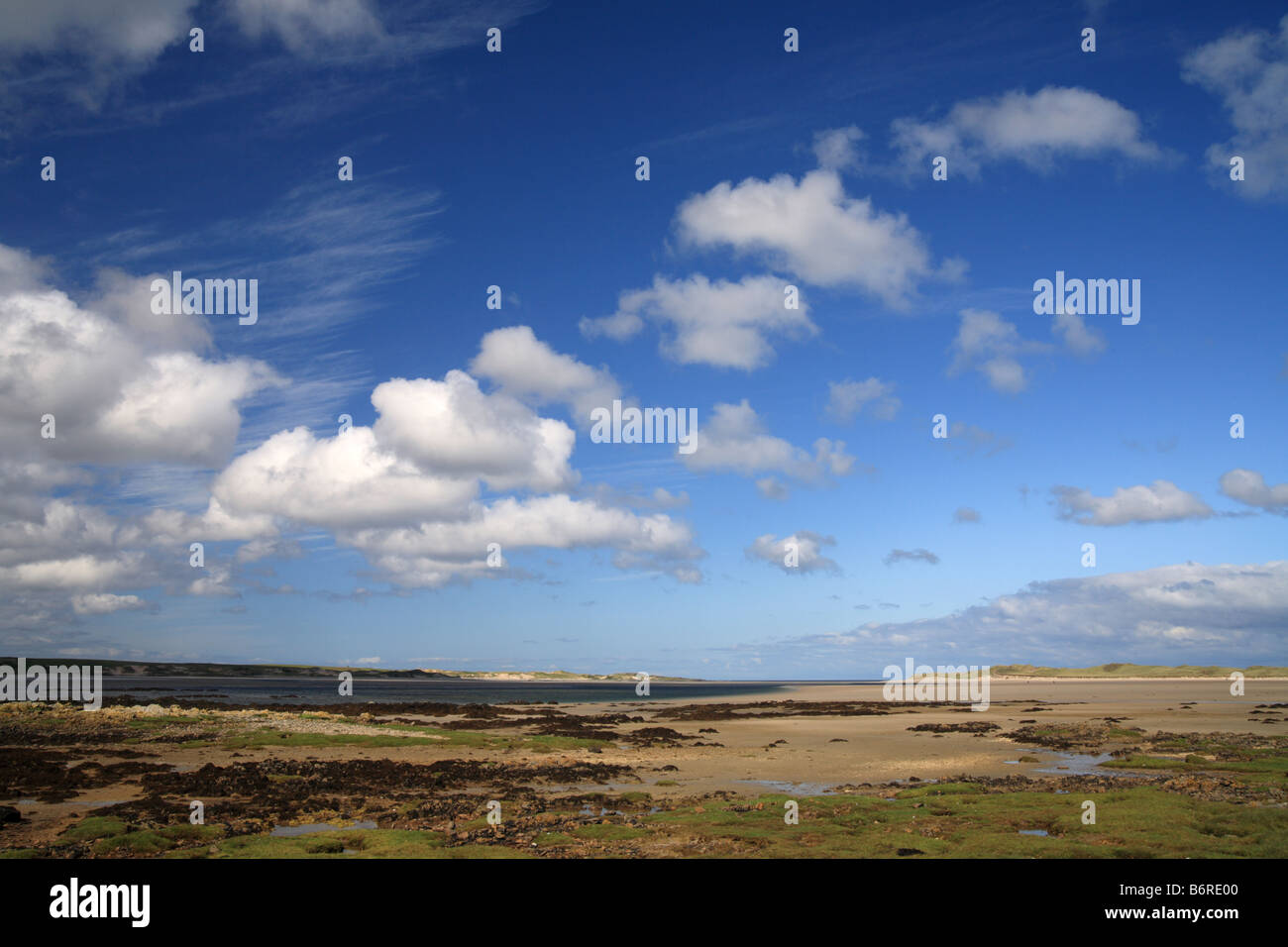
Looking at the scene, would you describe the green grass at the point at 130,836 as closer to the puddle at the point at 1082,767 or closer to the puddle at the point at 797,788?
the puddle at the point at 797,788

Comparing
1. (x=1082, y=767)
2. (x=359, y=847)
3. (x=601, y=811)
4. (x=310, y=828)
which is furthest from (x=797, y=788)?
(x=310, y=828)

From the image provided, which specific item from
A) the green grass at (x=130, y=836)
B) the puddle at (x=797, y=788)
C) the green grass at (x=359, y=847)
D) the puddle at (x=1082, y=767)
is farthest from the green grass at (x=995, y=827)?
the green grass at (x=130, y=836)

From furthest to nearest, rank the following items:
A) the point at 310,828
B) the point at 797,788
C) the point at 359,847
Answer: the point at 797,788
the point at 310,828
the point at 359,847

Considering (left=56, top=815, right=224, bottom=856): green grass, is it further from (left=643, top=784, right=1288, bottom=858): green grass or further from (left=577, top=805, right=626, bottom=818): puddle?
(left=643, top=784, right=1288, bottom=858): green grass

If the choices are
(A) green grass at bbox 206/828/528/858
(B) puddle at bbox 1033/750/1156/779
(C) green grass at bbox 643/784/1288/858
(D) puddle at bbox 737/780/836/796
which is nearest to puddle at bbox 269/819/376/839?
(A) green grass at bbox 206/828/528/858

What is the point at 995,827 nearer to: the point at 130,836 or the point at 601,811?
the point at 601,811
